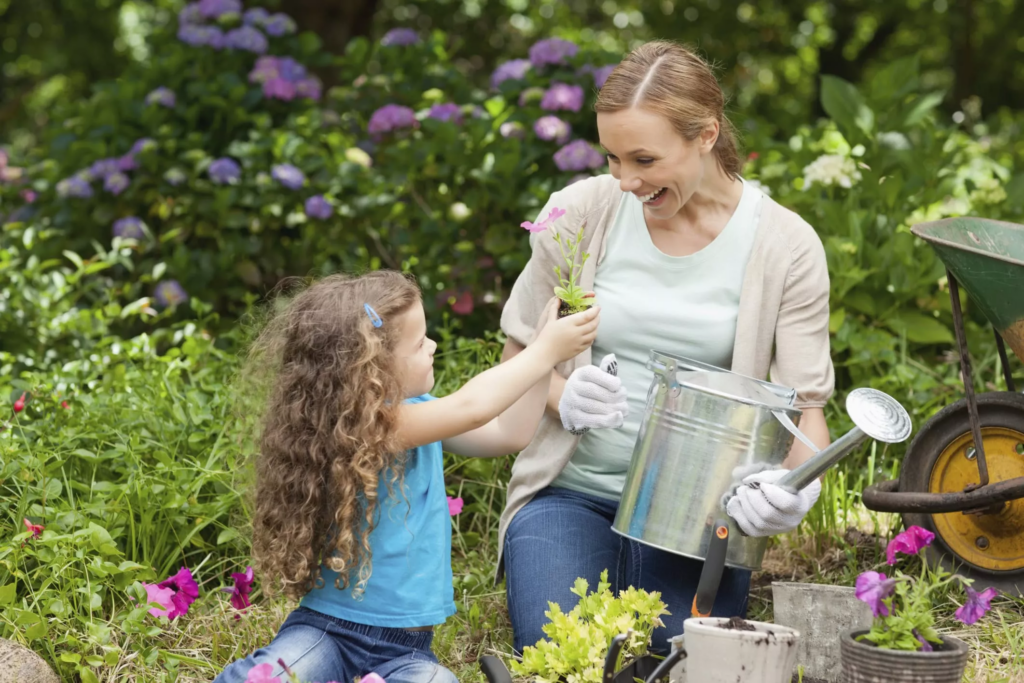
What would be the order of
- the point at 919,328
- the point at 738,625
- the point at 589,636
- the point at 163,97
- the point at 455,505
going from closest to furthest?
1. the point at 738,625
2. the point at 589,636
3. the point at 455,505
4. the point at 919,328
5. the point at 163,97

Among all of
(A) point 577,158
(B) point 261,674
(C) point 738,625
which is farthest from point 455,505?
(A) point 577,158

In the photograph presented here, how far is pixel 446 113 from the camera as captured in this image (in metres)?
3.94

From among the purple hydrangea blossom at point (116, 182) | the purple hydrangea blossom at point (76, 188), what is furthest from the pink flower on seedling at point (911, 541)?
the purple hydrangea blossom at point (76, 188)

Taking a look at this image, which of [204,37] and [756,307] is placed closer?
[756,307]

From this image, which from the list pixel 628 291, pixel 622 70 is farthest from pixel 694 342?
pixel 622 70

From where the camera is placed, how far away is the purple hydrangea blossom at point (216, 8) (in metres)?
4.64

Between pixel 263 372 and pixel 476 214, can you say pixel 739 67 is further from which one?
pixel 263 372

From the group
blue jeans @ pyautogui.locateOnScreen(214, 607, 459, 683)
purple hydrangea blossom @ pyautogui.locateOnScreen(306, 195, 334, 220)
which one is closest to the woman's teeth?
blue jeans @ pyautogui.locateOnScreen(214, 607, 459, 683)

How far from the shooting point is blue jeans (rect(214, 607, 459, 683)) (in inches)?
76.7

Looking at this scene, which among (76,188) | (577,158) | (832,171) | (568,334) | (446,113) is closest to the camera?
(568,334)

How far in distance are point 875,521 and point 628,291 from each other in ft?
2.87

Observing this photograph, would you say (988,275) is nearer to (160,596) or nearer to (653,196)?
(653,196)

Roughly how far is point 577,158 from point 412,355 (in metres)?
1.81

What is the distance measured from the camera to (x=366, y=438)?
6.45 ft
